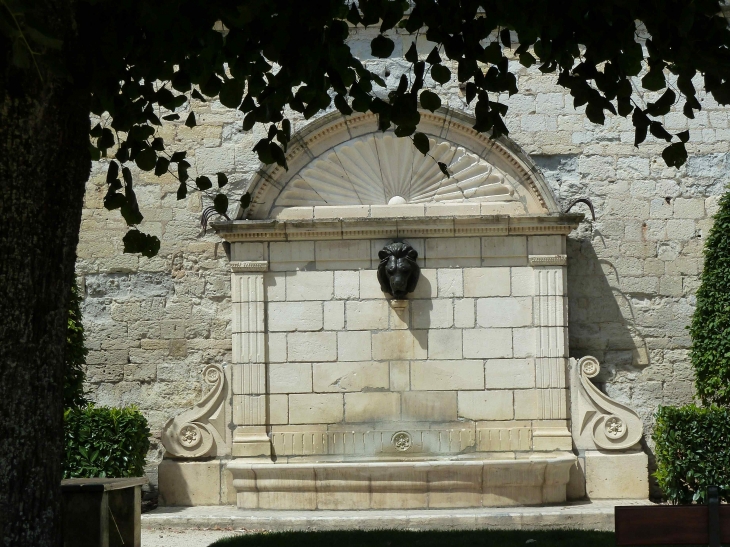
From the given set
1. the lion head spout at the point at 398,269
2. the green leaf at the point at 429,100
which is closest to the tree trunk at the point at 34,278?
the green leaf at the point at 429,100

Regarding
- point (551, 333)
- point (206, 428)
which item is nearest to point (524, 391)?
A: point (551, 333)

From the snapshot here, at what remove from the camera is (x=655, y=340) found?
351 inches

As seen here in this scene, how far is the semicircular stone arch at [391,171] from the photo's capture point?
8773mm

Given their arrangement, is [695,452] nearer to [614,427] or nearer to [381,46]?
[614,427]

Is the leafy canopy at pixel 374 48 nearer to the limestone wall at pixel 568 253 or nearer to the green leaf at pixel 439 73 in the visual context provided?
the green leaf at pixel 439 73

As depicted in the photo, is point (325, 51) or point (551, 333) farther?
point (551, 333)

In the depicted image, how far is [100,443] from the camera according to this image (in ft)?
27.0

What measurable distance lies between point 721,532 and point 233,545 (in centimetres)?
309

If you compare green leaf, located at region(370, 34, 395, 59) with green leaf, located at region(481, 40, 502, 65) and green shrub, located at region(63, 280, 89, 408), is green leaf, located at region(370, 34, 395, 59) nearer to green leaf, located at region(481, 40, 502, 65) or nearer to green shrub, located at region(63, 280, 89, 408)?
green leaf, located at region(481, 40, 502, 65)

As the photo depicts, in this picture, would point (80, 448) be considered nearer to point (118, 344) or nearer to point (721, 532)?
point (118, 344)

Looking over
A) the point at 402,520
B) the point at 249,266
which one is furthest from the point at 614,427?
the point at 249,266

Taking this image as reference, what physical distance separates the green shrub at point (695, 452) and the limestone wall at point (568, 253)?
63cm

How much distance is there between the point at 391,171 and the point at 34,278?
4861mm

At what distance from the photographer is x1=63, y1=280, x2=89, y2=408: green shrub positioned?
8.34m
